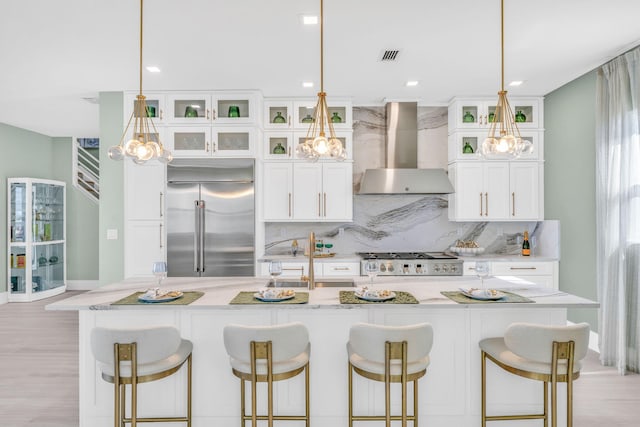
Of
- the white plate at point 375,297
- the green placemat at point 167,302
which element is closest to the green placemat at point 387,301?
the white plate at point 375,297

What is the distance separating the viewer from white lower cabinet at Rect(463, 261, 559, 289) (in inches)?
176

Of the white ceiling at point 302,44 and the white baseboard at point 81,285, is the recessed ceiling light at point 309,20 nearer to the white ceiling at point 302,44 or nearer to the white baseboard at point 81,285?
the white ceiling at point 302,44

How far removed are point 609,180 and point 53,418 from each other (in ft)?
16.1

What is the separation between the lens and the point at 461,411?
252cm

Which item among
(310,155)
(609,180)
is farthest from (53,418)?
(609,180)

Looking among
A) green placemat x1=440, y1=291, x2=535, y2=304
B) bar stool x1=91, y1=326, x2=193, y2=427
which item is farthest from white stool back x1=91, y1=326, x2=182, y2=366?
green placemat x1=440, y1=291, x2=535, y2=304

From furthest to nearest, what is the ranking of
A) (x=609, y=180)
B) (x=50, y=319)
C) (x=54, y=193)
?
(x=54, y=193) → (x=50, y=319) → (x=609, y=180)

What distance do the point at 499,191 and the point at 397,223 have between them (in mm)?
1289

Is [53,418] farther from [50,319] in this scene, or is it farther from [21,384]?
[50,319]

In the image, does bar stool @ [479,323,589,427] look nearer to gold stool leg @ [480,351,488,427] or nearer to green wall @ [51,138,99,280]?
gold stool leg @ [480,351,488,427]

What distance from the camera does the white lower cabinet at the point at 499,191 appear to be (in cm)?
478

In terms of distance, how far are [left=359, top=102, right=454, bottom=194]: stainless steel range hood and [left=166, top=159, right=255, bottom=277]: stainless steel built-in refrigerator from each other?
1467 mm

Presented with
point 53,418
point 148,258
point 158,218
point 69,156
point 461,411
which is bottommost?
point 53,418

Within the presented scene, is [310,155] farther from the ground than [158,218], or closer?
farther from the ground
